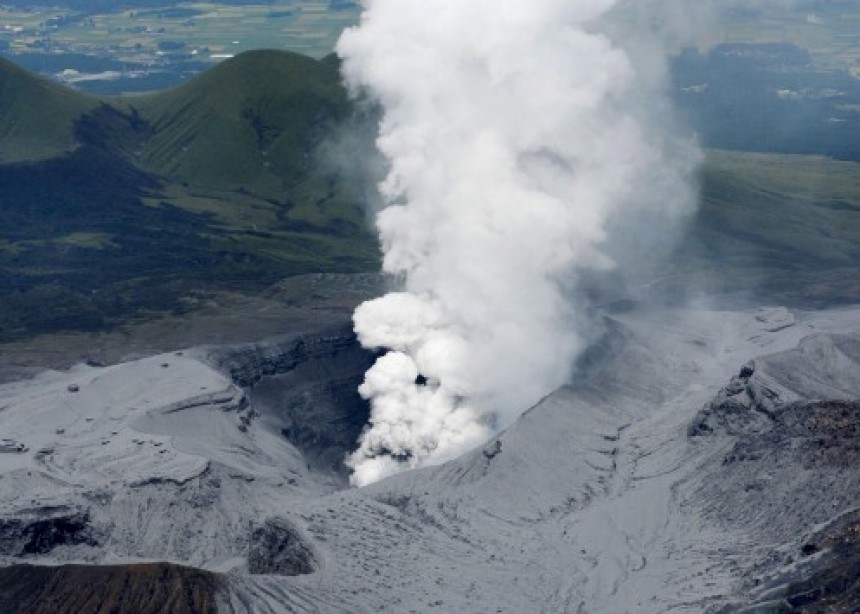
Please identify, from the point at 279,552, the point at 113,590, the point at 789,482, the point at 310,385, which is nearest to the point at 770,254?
the point at 310,385

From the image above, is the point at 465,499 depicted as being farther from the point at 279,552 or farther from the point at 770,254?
the point at 770,254

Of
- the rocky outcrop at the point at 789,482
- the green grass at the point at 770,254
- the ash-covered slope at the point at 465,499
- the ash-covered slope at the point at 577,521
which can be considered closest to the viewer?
the rocky outcrop at the point at 789,482

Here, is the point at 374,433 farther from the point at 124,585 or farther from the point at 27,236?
the point at 27,236

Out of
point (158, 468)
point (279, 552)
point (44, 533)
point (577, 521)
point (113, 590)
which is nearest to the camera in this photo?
point (113, 590)

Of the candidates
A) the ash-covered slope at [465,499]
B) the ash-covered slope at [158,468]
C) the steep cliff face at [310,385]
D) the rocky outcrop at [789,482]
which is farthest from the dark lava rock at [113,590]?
the steep cliff face at [310,385]

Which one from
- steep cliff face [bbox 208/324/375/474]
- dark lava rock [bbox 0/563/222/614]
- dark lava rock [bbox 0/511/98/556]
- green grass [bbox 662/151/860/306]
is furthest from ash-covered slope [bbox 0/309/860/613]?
green grass [bbox 662/151/860/306]

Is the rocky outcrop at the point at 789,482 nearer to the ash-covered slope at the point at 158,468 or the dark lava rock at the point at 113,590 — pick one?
the ash-covered slope at the point at 158,468

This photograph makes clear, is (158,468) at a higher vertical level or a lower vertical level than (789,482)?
lower

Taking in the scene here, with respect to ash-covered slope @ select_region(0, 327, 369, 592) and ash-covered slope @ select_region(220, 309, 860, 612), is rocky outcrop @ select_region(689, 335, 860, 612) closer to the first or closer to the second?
ash-covered slope @ select_region(220, 309, 860, 612)
